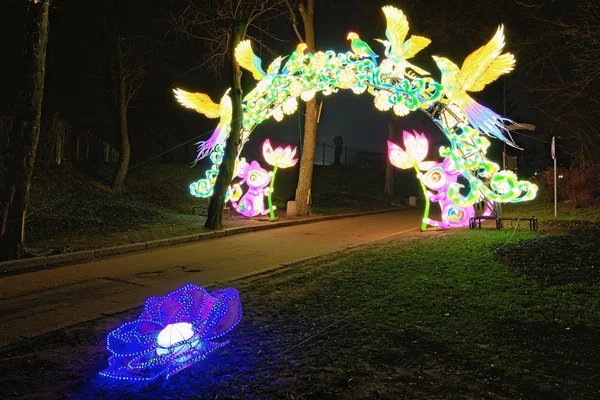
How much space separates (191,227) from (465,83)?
904 centimetres

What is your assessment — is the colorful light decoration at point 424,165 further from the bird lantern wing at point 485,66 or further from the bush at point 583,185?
the bush at point 583,185

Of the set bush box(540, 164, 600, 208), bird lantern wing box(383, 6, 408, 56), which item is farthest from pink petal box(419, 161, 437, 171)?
bush box(540, 164, 600, 208)

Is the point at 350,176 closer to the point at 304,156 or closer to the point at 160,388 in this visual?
the point at 304,156

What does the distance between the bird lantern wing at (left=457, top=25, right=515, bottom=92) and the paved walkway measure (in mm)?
4567

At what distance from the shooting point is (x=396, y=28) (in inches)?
520

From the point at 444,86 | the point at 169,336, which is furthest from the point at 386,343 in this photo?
the point at 444,86

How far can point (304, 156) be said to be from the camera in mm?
19812

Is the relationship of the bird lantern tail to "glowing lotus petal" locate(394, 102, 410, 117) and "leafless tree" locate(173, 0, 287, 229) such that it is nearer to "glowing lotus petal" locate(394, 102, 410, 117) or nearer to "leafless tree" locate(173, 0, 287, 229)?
"glowing lotus petal" locate(394, 102, 410, 117)

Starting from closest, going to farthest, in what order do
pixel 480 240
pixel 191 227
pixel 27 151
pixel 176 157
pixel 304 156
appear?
pixel 27 151, pixel 480 240, pixel 191 227, pixel 304 156, pixel 176 157

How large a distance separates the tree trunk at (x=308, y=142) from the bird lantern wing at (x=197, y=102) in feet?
13.4

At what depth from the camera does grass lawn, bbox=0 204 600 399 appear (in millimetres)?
4070

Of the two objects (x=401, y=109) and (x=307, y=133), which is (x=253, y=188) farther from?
(x=401, y=109)

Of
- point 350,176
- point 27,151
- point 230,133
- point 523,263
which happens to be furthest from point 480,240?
point 350,176

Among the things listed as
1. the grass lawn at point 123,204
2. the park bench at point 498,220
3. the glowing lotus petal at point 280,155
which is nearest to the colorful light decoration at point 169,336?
the grass lawn at point 123,204
